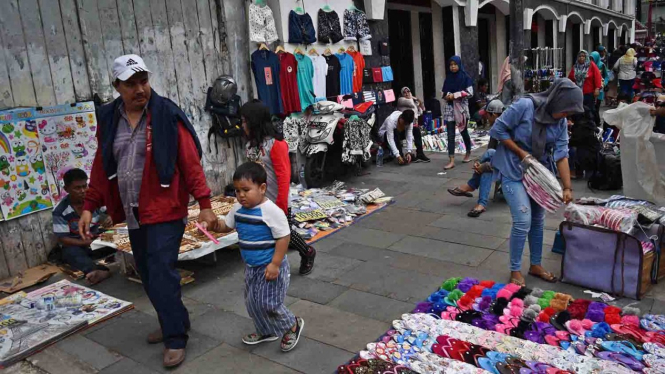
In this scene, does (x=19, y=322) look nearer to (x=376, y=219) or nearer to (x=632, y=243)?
(x=376, y=219)

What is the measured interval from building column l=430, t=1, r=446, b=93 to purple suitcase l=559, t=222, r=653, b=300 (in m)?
9.81

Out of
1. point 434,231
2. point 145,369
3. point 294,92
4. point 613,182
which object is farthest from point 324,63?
point 145,369

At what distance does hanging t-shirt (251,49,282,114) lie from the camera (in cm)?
738

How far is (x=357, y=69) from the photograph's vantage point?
9219mm

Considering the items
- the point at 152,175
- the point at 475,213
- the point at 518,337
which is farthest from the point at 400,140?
the point at 152,175

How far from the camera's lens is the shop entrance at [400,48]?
40.2ft

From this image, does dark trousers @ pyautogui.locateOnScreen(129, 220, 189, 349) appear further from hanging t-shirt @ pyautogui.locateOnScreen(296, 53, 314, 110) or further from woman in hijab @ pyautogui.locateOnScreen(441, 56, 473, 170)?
woman in hijab @ pyautogui.locateOnScreen(441, 56, 473, 170)

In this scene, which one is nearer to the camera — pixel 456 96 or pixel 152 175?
pixel 152 175

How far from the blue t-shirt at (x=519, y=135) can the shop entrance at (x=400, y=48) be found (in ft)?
28.0

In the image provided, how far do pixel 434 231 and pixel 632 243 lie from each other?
2.27 meters

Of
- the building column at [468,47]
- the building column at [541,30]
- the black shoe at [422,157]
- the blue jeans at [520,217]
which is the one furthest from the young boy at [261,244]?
the building column at [541,30]

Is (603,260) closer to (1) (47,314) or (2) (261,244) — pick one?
(2) (261,244)

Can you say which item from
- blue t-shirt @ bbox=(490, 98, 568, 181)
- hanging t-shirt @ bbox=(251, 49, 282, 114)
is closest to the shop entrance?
hanging t-shirt @ bbox=(251, 49, 282, 114)

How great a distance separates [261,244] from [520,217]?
6.91 ft
